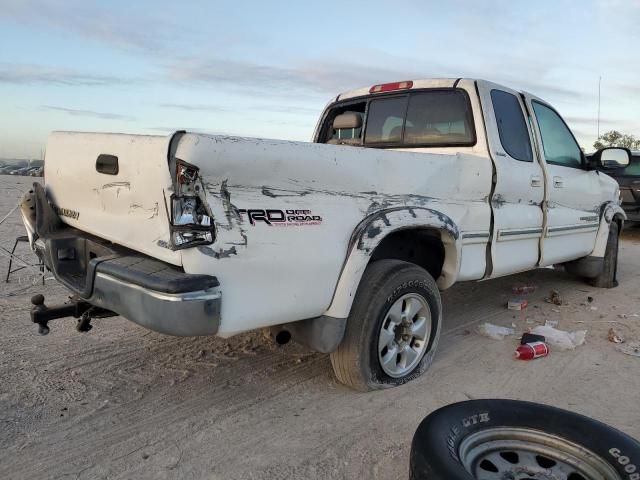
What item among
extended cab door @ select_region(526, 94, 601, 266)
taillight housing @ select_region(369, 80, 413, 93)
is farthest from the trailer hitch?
extended cab door @ select_region(526, 94, 601, 266)

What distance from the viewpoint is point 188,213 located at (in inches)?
93.3

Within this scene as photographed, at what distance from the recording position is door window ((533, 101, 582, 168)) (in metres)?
4.92

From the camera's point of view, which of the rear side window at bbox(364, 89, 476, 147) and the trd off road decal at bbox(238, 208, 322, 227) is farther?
the rear side window at bbox(364, 89, 476, 147)

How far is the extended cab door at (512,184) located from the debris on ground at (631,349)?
96cm

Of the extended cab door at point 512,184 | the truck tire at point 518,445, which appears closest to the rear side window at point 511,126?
the extended cab door at point 512,184

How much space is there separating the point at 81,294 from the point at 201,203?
0.98 metres

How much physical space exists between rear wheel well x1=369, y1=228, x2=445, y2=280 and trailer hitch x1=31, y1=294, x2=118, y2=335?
1.73 m

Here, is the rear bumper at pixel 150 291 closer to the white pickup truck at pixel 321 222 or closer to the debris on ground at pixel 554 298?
the white pickup truck at pixel 321 222

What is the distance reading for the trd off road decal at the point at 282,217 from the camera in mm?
2520

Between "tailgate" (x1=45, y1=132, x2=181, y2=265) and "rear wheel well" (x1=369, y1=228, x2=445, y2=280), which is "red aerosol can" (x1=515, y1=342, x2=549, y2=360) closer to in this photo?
"rear wheel well" (x1=369, y1=228, x2=445, y2=280)

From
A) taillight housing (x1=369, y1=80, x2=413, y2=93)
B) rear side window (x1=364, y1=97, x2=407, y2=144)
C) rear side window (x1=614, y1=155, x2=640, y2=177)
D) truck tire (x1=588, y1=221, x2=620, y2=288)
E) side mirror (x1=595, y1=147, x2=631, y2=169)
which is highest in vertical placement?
taillight housing (x1=369, y1=80, x2=413, y2=93)

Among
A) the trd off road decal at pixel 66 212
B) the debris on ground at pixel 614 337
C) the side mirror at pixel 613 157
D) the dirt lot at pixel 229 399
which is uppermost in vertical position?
the side mirror at pixel 613 157

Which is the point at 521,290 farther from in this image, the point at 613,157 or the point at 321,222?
the point at 321,222

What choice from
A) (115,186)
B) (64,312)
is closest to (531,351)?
(115,186)
